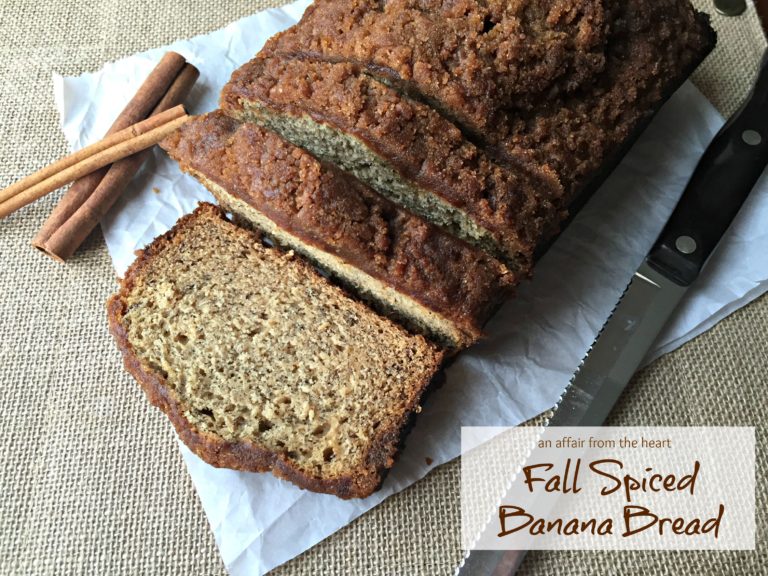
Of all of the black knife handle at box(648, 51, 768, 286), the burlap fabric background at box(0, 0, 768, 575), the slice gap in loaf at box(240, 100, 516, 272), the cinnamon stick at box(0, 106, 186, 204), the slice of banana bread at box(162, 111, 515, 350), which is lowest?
the burlap fabric background at box(0, 0, 768, 575)

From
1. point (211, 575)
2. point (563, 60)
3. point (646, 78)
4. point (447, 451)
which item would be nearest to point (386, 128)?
point (563, 60)

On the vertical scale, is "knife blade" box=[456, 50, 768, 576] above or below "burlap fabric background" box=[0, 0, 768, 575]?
above

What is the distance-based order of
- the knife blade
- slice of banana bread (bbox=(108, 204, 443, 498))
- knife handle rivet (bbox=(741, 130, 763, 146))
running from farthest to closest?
knife handle rivet (bbox=(741, 130, 763, 146)), the knife blade, slice of banana bread (bbox=(108, 204, 443, 498))

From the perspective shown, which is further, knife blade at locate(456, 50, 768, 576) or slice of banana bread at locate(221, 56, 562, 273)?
knife blade at locate(456, 50, 768, 576)

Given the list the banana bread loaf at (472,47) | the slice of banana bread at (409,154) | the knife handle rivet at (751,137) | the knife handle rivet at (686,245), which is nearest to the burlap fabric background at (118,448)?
the knife handle rivet at (686,245)

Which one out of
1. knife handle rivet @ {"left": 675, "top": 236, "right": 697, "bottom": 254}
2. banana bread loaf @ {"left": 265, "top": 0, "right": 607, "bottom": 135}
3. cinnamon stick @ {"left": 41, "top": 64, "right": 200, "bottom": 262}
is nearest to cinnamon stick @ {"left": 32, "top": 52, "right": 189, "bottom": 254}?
cinnamon stick @ {"left": 41, "top": 64, "right": 200, "bottom": 262}

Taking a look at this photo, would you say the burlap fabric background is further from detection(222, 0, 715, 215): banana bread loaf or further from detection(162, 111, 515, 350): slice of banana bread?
detection(222, 0, 715, 215): banana bread loaf

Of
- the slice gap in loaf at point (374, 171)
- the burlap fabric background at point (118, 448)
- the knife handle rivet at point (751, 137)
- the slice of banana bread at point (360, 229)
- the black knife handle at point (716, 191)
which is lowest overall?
the burlap fabric background at point (118, 448)

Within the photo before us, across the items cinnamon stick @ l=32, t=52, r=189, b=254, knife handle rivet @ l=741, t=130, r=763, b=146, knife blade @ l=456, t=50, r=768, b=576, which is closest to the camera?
knife blade @ l=456, t=50, r=768, b=576

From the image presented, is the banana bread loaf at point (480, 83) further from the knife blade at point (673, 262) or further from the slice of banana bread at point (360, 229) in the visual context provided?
the knife blade at point (673, 262)
